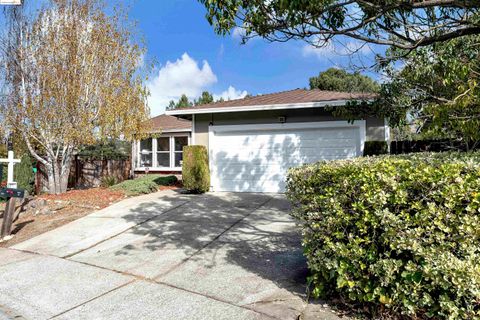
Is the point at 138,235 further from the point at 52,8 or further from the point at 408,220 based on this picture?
the point at 52,8

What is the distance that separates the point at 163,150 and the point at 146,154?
981 mm

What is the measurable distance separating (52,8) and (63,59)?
172 cm

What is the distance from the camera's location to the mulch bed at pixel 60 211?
23.8 ft

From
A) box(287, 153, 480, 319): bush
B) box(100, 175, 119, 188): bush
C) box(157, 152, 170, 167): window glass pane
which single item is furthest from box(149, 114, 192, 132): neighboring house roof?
box(287, 153, 480, 319): bush

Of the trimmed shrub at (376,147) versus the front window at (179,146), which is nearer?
the trimmed shrub at (376,147)

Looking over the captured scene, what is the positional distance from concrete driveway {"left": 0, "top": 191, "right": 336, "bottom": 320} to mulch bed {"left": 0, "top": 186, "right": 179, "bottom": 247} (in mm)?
→ 504

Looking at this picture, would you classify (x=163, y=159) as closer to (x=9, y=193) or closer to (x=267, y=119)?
(x=267, y=119)

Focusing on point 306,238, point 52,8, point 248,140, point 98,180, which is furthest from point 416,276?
point 98,180

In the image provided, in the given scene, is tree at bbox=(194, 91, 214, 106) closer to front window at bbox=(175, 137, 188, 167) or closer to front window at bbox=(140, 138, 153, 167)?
front window at bbox=(140, 138, 153, 167)

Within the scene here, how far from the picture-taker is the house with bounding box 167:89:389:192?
991cm

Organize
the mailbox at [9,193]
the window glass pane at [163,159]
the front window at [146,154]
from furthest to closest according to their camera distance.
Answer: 1. the front window at [146,154]
2. the window glass pane at [163,159]
3. the mailbox at [9,193]

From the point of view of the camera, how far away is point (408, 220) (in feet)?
8.64

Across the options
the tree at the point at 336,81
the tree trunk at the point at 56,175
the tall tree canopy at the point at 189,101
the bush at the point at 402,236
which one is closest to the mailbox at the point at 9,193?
the tree trunk at the point at 56,175

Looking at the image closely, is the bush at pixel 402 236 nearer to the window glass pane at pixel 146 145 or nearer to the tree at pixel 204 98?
the window glass pane at pixel 146 145
